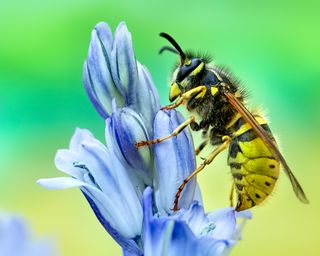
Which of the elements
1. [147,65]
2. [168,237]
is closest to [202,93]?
[168,237]

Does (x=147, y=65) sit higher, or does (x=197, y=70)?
(x=147, y=65)

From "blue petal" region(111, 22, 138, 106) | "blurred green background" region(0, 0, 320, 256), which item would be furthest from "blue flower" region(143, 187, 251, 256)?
"blurred green background" region(0, 0, 320, 256)

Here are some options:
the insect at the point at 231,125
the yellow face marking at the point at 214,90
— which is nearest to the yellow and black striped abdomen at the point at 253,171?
the insect at the point at 231,125

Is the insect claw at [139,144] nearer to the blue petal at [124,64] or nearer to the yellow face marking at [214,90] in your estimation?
the blue petal at [124,64]

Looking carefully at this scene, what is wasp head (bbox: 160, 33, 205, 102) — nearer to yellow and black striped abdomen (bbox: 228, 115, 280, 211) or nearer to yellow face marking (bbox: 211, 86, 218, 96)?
yellow face marking (bbox: 211, 86, 218, 96)

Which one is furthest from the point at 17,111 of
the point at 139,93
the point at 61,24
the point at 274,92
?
the point at 139,93

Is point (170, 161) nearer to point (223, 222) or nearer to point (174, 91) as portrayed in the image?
point (223, 222)
